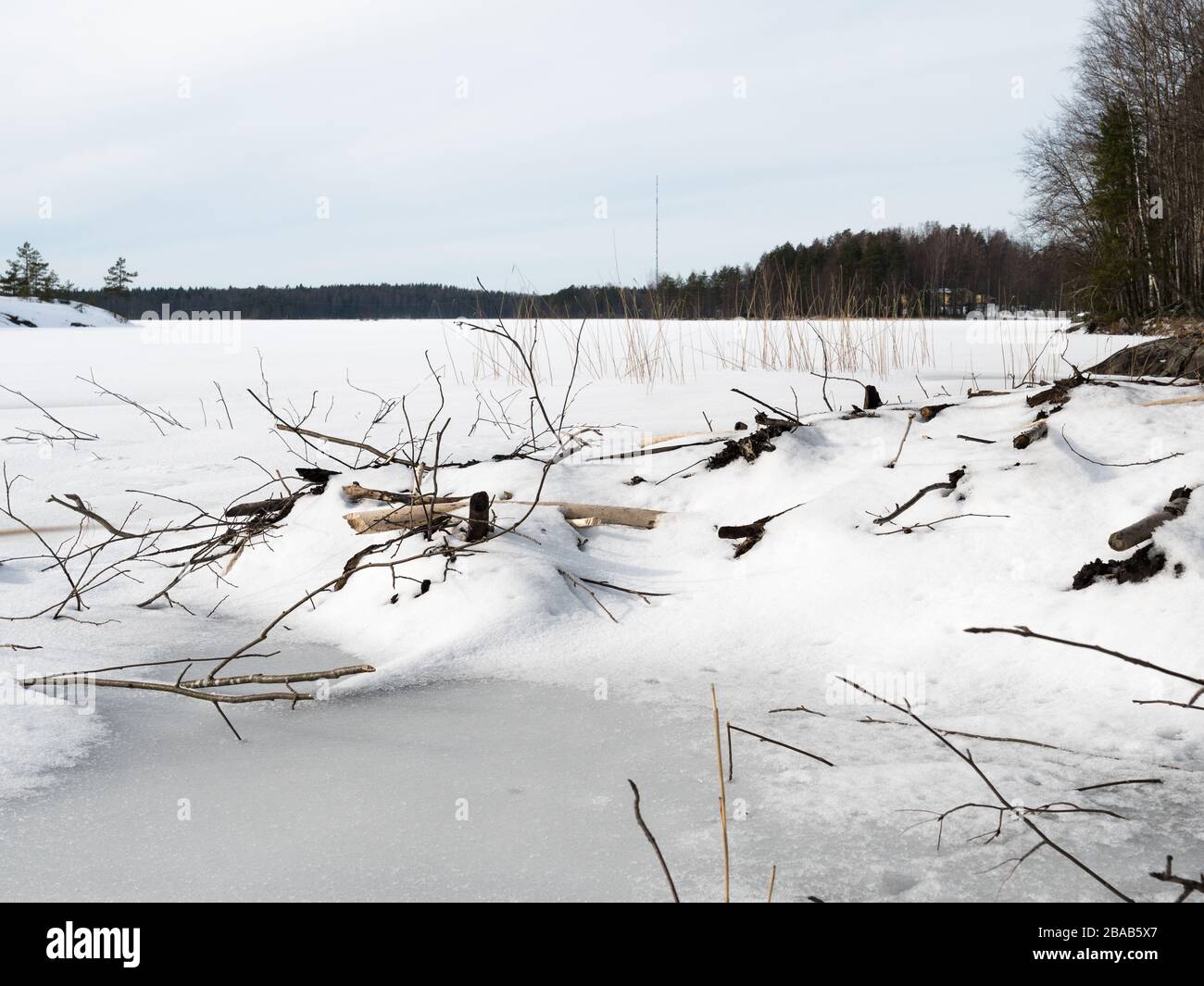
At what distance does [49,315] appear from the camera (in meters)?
30.8

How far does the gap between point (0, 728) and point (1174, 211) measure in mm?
25420

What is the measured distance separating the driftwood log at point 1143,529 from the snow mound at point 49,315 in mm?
29600

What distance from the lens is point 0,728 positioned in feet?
5.72

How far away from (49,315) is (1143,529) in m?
35.4

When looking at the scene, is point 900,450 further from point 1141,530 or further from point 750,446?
point 1141,530

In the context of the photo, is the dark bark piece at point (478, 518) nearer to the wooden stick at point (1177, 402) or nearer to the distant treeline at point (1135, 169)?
the wooden stick at point (1177, 402)

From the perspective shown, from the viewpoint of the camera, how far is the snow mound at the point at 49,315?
90.5ft

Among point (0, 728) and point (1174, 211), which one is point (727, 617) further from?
point (1174, 211)

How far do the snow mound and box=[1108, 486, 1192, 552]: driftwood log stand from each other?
97.1 feet

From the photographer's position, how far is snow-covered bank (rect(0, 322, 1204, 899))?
4.49 ft

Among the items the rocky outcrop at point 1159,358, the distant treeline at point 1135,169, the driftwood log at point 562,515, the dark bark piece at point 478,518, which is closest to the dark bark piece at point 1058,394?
the driftwood log at point 562,515

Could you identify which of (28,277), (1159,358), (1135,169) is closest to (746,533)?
(1159,358)

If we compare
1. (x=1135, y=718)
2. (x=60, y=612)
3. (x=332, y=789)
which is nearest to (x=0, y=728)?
(x=332, y=789)
